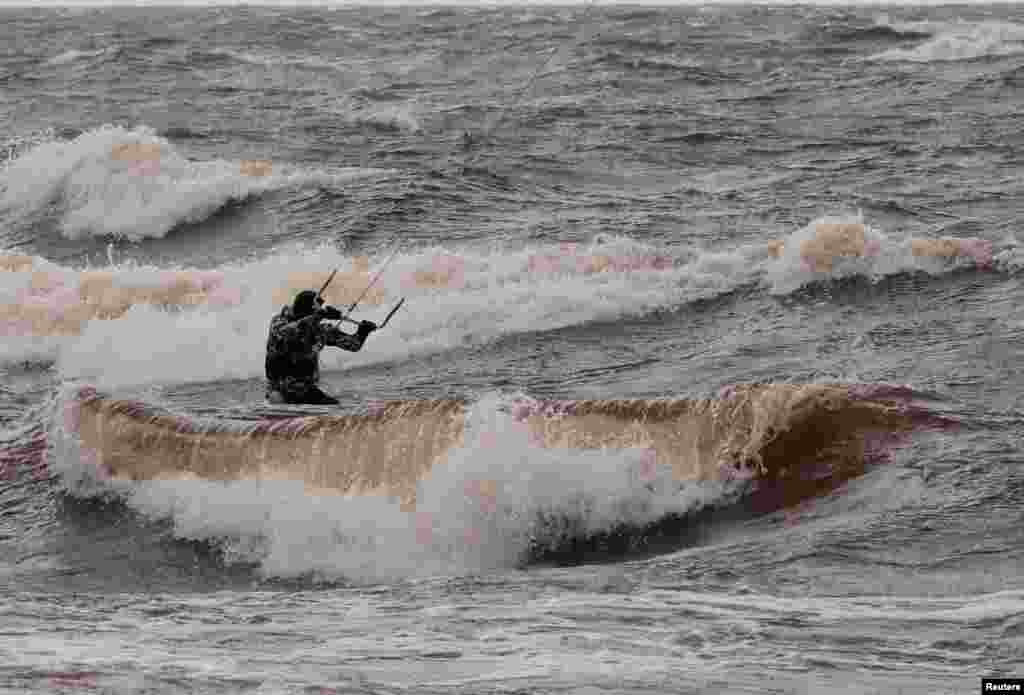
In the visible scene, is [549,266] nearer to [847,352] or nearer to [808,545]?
[847,352]

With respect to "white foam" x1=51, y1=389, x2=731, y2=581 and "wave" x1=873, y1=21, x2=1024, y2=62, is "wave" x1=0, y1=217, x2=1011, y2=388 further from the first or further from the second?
"wave" x1=873, y1=21, x2=1024, y2=62

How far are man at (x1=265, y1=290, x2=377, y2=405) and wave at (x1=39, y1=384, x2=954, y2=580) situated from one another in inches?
52.8

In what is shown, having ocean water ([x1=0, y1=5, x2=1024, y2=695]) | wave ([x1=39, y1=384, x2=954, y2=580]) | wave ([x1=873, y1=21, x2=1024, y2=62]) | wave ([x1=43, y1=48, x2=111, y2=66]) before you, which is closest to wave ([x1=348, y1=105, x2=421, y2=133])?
ocean water ([x1=0, y1=5, x2=1024, y2=695])

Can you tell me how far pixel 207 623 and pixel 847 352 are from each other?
8721 millimetres

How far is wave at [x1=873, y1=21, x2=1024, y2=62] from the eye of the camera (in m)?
45.6

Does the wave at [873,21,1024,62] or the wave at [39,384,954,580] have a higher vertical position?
the wave at [873,21,1024,62]

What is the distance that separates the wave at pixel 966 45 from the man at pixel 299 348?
109 ft

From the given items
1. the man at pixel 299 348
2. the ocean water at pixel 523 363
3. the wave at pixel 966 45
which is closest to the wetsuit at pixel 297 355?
the man at pixel 299 348

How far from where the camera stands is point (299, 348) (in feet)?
47.7

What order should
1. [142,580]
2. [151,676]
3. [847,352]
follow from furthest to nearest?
1. [847,352]
2. [142,580]
3. [151,676]

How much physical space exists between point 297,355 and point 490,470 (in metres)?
3.15

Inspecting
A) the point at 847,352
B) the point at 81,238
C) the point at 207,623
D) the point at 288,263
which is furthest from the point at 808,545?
the point at 81,238

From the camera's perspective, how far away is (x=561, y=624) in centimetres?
890

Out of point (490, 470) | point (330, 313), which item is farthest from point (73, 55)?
point (490, 470)
